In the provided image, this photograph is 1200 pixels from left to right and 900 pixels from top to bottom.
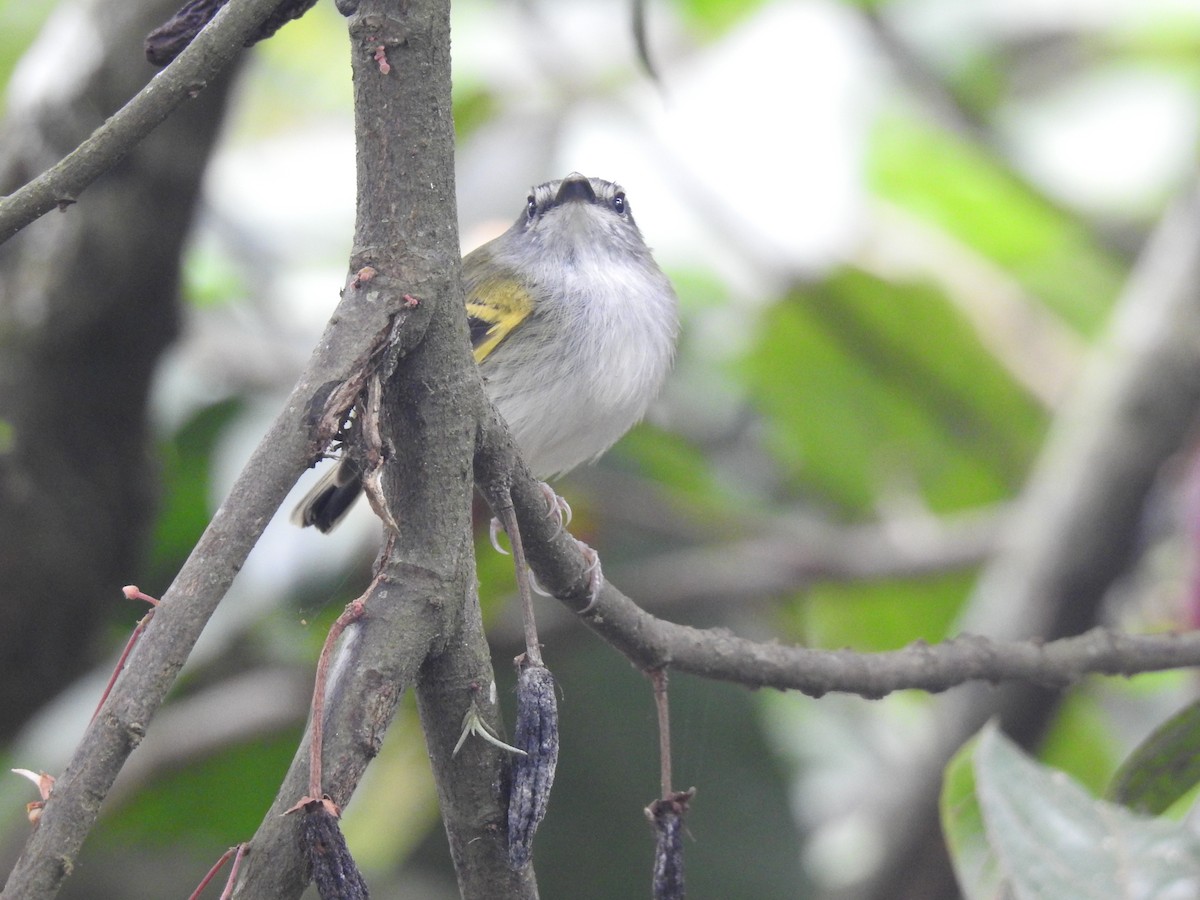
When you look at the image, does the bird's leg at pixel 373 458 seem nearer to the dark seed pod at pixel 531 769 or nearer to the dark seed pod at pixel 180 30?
the dark seed pod at pixel 531 769

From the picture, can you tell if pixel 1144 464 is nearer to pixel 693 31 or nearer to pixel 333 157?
pixel 693 31

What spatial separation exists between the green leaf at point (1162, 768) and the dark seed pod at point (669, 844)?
97 cm

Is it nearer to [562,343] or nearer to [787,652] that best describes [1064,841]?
[787,652]

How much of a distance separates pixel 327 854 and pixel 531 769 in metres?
0.23

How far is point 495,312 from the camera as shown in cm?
245

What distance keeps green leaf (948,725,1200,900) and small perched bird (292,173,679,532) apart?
0.94 m

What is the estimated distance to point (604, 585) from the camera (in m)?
1.49

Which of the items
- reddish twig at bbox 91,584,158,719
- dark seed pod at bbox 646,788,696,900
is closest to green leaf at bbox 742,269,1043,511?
dark seed pod at bbox 646,788,696,900

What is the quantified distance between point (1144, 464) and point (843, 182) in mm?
1511

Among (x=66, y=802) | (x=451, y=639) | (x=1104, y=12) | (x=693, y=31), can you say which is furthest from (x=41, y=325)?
(x=1104, y=12)

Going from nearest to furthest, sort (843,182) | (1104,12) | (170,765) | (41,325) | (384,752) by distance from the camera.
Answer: (41,325)
(170,765)
(384,752)
(843,182)
(1104,12)

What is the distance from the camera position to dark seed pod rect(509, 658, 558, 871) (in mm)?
1133

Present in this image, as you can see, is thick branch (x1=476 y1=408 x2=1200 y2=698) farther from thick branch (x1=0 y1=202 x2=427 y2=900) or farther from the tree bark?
the tree bark

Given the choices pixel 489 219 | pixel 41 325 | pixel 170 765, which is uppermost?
pixel 489 219
